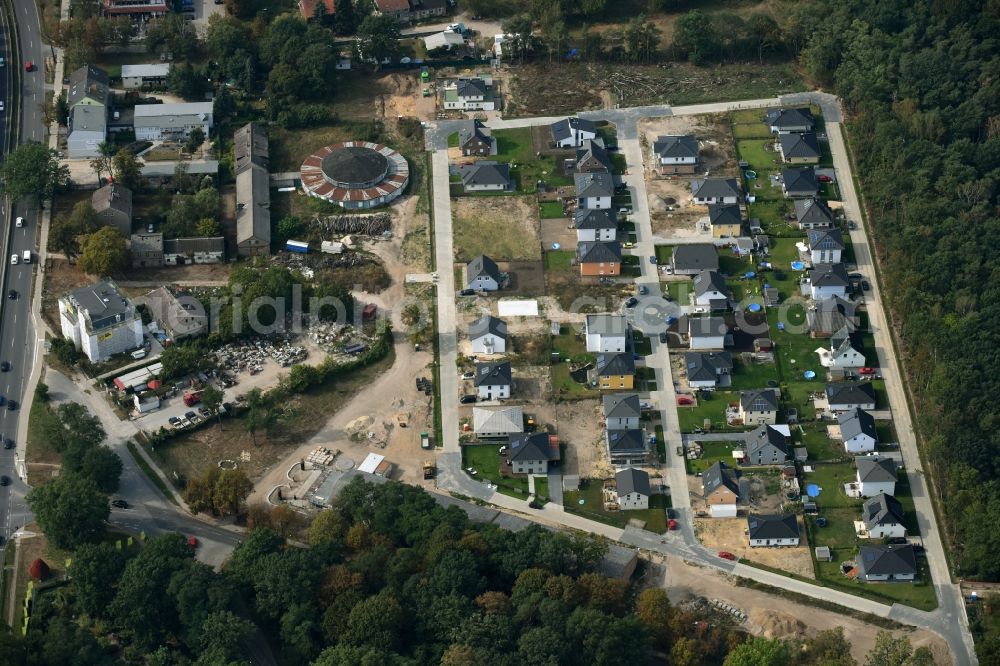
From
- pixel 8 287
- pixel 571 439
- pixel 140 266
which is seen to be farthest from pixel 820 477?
pixel 8 287

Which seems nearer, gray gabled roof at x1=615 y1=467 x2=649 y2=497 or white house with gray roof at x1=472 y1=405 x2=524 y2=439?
gray gabled roof at x1=615 y1=467 x2=649 y2=497

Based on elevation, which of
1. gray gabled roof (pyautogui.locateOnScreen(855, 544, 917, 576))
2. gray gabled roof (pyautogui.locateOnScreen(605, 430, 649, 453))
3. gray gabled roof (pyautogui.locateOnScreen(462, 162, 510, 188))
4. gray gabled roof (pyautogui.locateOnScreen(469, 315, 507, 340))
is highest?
gray gabled roof (pyautogui.locateOnScreen(462, 162, 510, 188))

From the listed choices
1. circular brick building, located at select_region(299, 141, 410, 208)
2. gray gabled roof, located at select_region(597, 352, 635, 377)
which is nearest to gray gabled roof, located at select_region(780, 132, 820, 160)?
gray gabled roof, located at select_region(597, 352, 635, 377)

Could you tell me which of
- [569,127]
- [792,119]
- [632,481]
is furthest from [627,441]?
[792,119]

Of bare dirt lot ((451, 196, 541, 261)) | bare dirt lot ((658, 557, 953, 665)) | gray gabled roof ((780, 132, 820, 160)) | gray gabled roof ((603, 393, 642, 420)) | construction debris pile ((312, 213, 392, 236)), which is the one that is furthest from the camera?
gray gabled roof ((780, 132, 820, 160))

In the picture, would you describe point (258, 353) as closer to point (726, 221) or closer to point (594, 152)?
point (594, 152)

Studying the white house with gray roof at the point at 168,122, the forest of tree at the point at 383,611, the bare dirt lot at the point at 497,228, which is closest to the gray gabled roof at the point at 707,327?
the bare dirt lot at the point at 497,228

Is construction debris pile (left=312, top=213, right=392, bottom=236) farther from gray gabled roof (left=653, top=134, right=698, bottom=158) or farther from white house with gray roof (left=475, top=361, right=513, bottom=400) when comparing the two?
gray gabled roof (left=653, top=134, right=698, bottom=158)
